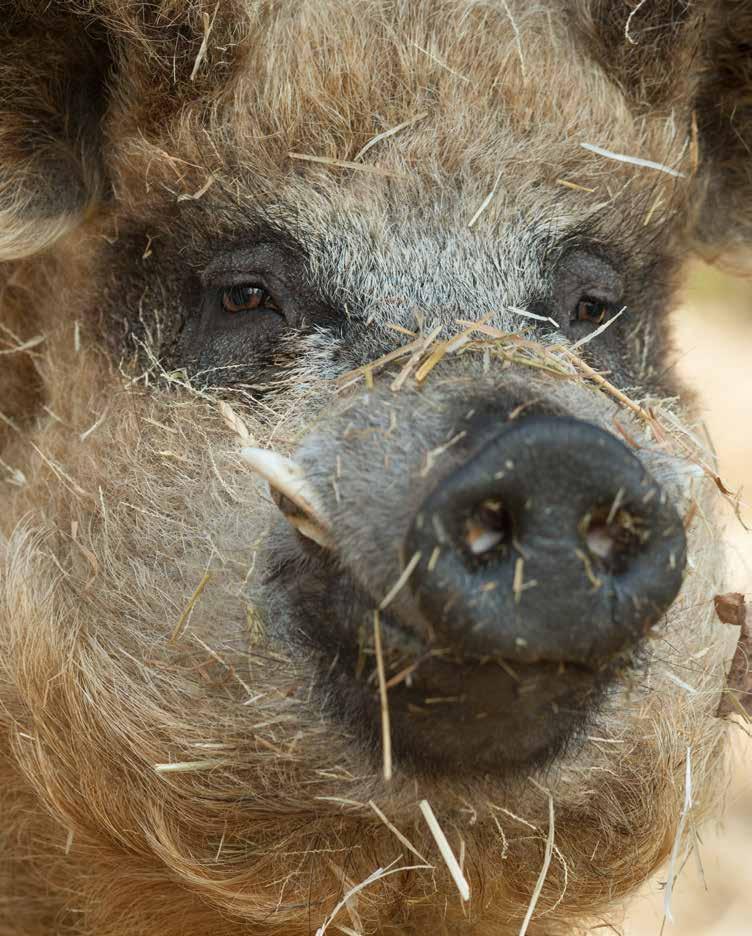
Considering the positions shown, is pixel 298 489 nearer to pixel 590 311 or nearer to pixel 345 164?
pixel 345 164

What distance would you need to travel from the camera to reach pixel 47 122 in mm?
3215

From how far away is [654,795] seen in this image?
3025 millimetres

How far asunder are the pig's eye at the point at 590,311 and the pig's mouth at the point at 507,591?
1.10 meters

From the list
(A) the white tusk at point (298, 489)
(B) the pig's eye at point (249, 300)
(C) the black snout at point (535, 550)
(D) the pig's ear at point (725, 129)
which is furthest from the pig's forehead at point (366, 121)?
(C) the black snout at point (535, 550)

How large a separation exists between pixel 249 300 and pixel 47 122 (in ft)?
2.38

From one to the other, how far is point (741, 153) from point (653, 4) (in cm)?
67

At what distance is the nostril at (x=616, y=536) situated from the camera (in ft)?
7.02

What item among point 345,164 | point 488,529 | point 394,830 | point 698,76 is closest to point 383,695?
point 488,529

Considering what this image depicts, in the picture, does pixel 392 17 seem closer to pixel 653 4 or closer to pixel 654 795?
pixel 653 4

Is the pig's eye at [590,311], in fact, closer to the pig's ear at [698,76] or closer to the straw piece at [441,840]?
the pig's ear at [698,76]

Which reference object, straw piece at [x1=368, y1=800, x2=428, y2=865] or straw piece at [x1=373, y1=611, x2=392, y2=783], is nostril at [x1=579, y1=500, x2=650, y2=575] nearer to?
straw piece at [x1=373, y1=611, x2=392, y2=783]

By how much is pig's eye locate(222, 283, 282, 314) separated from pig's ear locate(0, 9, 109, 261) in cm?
51

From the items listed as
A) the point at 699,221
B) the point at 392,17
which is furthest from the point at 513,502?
the point at 699,221

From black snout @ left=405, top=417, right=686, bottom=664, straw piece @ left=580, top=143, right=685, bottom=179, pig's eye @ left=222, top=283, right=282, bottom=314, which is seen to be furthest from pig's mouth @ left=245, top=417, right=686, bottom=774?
straw piece @ left=580, top=143, right=685, bottom=179
